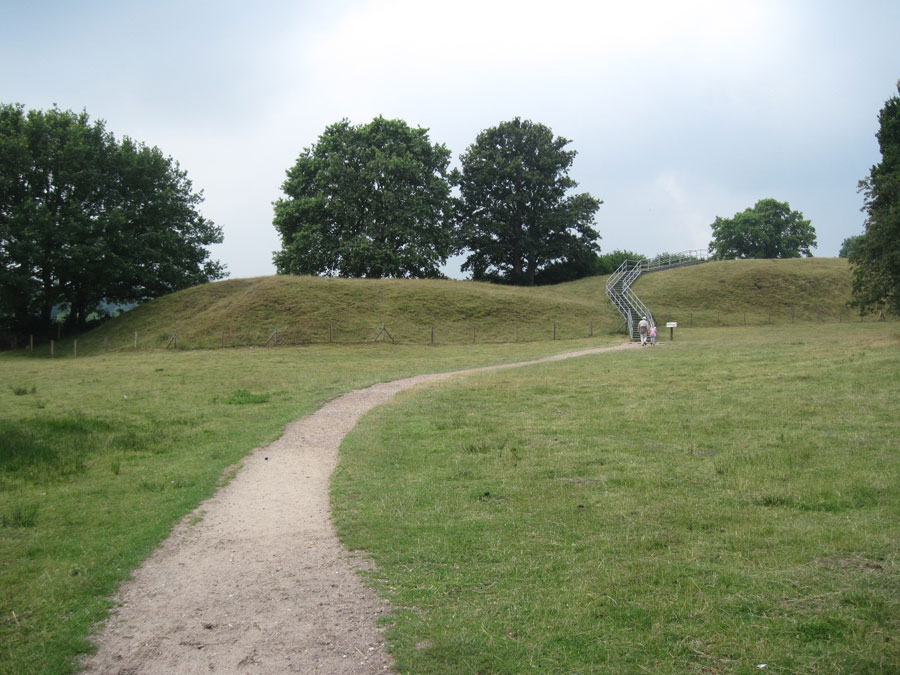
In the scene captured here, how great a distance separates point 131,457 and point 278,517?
514 centimetres

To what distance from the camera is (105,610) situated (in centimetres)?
568

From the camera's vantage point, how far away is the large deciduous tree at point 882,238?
29719 mm

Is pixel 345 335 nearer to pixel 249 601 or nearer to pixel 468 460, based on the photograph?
pixel 468 460

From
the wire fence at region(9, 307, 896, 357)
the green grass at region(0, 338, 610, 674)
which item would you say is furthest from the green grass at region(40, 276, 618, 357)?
the green grass at region(0, 338, 610, 674)

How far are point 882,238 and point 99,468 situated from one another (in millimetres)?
34101

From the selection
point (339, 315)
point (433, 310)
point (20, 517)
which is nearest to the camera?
point (20, 517)

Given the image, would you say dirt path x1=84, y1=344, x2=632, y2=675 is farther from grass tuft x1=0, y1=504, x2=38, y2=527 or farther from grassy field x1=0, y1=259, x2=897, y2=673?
grass tuft x1=0, y1=504, x2=38, y2=527

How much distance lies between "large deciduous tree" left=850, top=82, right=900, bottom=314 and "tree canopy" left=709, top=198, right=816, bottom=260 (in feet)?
206

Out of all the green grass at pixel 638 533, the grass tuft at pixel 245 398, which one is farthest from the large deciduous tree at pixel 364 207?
the green grass at pixel 638 533

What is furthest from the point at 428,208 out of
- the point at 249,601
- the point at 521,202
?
the point at 249,601

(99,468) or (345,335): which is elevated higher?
(345,335)

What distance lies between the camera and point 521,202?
255ft

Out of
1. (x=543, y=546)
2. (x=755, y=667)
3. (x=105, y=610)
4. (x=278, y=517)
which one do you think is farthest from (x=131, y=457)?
(x=755, y=667)

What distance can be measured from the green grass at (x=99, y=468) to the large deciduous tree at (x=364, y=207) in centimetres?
3736
